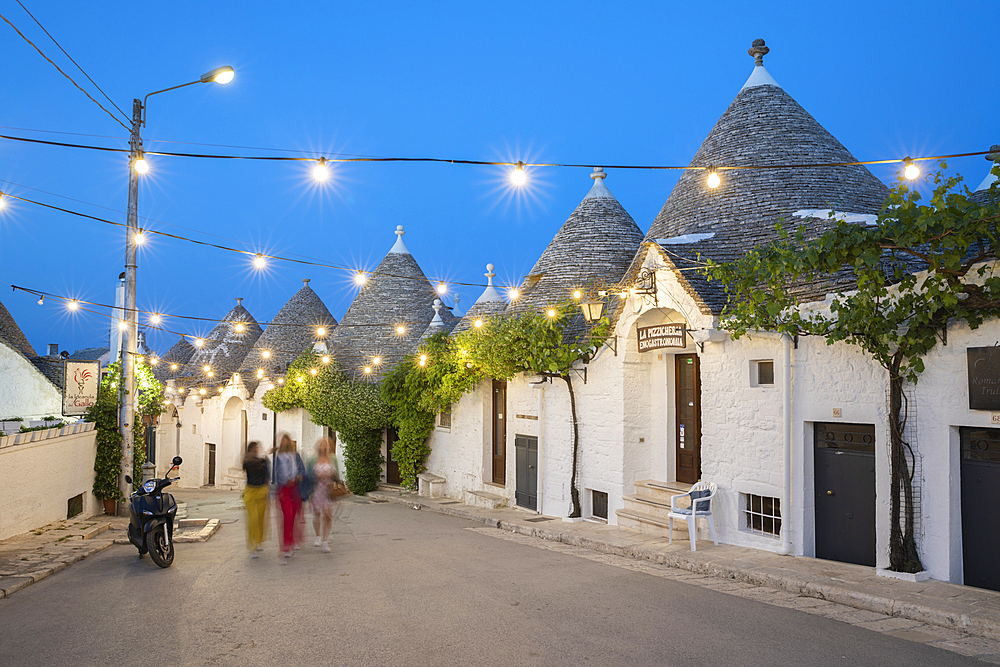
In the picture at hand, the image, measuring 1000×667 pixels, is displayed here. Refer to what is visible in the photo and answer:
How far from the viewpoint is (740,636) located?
6.20m

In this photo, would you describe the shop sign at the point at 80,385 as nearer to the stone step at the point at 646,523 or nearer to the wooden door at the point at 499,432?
the wooden door at the point at 499,432

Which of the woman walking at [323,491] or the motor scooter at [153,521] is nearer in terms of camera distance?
the motor scooter at [153,521]

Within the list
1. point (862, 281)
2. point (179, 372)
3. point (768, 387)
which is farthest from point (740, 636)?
point (179, 372)

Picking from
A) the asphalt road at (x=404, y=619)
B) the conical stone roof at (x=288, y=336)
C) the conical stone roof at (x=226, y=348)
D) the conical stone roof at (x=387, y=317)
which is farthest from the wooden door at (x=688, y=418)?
the conical stone roof at (x=226, y=348)

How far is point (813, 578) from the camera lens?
825 centimetres

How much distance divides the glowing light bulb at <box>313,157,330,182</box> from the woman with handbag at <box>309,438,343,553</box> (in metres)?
3.68

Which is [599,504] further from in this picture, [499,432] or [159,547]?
[159,547]

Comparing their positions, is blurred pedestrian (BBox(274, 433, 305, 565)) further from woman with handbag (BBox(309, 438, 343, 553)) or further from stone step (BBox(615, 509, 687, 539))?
stone step (BBox(615, 509, 687, 539))

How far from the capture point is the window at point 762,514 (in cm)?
1033

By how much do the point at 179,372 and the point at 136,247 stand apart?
2697 centimetres

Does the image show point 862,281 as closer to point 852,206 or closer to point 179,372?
point 852,206

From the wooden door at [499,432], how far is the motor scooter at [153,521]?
1005cm

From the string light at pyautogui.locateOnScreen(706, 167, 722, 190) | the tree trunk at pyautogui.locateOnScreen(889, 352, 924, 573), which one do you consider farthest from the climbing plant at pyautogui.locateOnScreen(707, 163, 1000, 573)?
the string light at pyautogui.locateOnScreen(706, 167, 722, 190)

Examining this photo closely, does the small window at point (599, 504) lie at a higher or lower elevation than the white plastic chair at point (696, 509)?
lower
